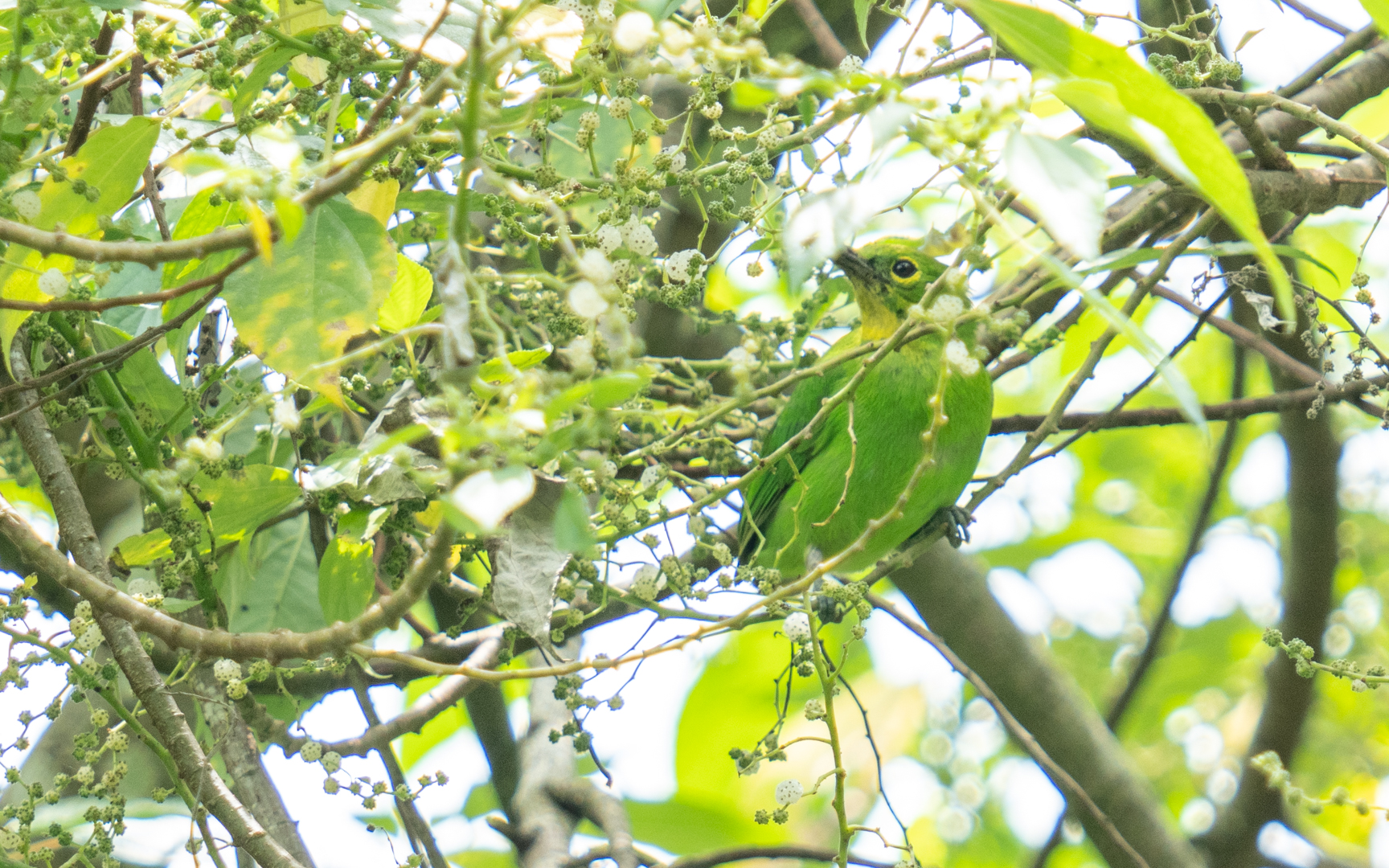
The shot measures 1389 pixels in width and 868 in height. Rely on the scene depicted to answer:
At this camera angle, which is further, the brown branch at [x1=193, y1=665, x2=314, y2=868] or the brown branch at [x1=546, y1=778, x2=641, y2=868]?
the brown branch at [x1=546, y1=778, x2=641, y2=868]

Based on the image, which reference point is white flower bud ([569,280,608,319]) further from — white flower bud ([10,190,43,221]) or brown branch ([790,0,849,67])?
brown branch ([790,0,849,67])

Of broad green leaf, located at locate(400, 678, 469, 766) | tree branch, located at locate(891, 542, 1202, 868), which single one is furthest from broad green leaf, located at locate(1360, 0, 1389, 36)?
broad green leaf, located at locate(400, 678, 469, 766)

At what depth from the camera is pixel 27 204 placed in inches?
62.7

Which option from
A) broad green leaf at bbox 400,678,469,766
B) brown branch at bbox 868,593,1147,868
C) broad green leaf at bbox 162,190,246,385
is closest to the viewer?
broad green leaf at bbox 162,190,246,385

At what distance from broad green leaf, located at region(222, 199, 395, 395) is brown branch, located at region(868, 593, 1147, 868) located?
59.2 inches

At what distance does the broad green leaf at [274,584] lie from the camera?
2295 mm

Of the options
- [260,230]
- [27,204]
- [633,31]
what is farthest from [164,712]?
[633,31]

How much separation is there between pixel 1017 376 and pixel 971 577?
7.60 feet

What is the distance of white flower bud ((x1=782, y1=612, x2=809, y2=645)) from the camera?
5.91ft

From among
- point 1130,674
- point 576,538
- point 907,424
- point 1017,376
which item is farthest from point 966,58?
point 1017,376

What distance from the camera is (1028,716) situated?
10.9 ft

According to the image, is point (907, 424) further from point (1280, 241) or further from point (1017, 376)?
point (1017, 376)

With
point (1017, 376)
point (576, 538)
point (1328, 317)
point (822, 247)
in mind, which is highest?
point (1017, 376)

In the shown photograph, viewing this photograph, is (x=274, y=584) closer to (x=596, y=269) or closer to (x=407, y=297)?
(x=407, y=297)
